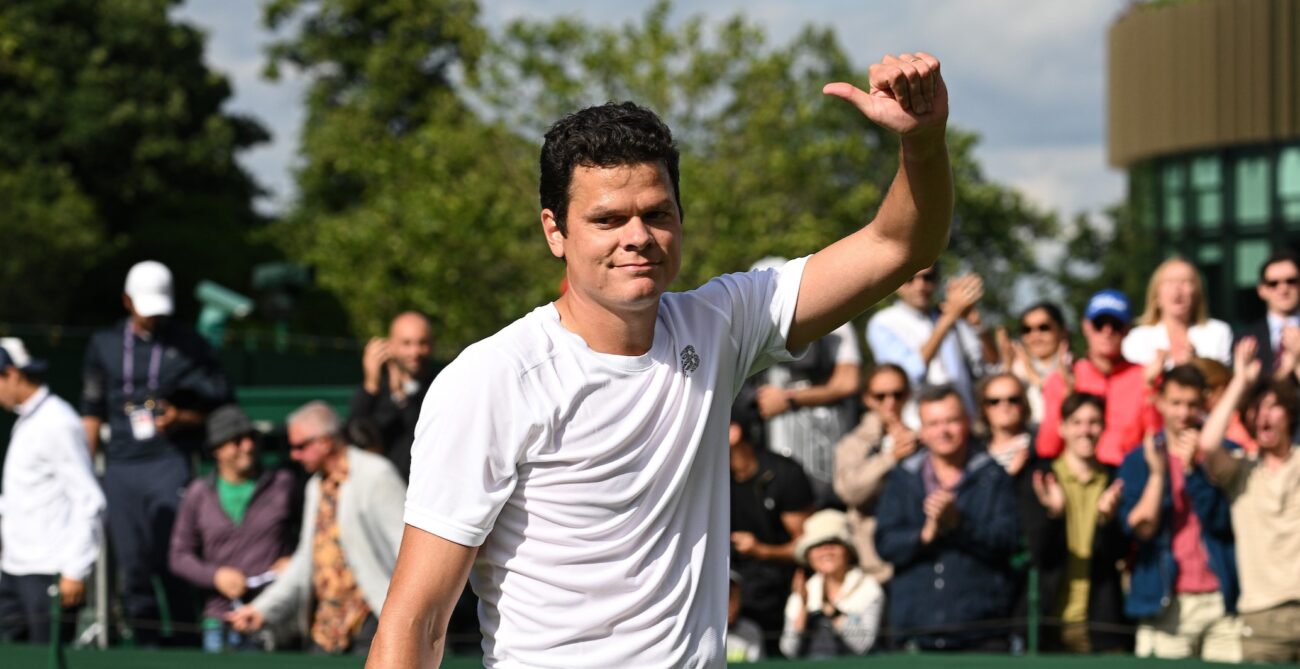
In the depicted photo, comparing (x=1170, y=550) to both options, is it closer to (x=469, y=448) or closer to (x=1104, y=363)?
(x=1104, y=363)

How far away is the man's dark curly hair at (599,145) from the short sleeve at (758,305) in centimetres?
29

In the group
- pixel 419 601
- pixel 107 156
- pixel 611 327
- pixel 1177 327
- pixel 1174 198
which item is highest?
pixel 107 156

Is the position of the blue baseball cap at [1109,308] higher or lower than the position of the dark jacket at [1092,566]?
higher

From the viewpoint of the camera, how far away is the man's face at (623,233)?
3309 millimetres

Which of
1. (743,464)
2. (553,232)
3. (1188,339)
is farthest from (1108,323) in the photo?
(553,232)

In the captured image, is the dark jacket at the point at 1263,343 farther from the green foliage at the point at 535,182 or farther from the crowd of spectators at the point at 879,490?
the green foliage at the point at 535,182

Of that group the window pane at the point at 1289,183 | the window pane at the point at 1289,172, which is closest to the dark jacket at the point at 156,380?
the window pane at the point at 1289,183

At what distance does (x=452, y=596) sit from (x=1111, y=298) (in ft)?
18.4

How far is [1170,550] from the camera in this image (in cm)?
749

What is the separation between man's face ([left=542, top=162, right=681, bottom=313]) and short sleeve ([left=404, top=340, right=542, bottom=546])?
24 cm

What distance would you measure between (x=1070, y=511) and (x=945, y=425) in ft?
2.11

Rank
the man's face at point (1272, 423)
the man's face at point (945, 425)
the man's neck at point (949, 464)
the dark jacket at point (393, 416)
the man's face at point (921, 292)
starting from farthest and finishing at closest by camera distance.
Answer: the man's face at point (921, 292) → the dark jacket at point (393, 416) → the man's neck at point (949, 464) → the man's face at point (945, 425) → the man's face at point (1272, 423)

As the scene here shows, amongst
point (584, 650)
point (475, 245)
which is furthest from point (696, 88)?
point (584, 650)

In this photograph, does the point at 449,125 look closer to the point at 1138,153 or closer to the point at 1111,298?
the point at 1138,153
